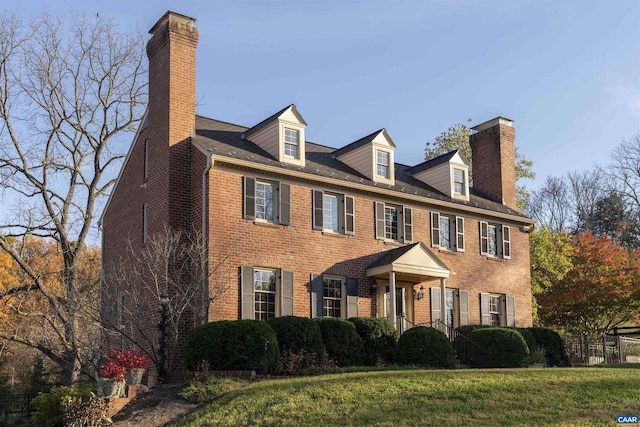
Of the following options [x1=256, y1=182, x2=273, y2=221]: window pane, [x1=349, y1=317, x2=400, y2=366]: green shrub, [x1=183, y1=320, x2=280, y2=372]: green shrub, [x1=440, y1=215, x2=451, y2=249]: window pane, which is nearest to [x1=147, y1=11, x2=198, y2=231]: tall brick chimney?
[x1=256, y1=182, x2=273, y2=221]: window pane

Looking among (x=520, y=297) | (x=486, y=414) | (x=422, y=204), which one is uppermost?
(x=422, y=204)

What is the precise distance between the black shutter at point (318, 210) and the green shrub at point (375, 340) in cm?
306

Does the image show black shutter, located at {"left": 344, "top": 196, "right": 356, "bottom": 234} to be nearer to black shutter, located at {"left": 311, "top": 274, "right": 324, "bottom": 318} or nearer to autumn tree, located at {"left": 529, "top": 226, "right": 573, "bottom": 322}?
black shutter, located at {"left": 311, "top": 274, "right": 324, "bottom": 318}

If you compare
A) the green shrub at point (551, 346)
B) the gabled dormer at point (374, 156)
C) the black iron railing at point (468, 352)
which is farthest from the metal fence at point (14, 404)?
the green shrub at point (551, 346)

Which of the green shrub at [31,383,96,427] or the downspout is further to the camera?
the downspout

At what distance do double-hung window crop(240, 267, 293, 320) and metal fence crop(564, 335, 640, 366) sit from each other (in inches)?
500

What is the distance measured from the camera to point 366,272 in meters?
22.2

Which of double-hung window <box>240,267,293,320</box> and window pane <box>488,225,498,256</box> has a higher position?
window pane <box>488,225,498,256</box>

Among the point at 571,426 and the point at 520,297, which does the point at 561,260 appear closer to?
the point at 520,297

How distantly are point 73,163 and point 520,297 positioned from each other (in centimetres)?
1819

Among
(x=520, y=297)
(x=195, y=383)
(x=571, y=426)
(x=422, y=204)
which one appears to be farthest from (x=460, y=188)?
(x=571, y=426)

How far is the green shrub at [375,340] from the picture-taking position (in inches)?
768

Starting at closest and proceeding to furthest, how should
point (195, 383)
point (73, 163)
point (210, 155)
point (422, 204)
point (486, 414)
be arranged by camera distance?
point (486, 414)
point (195, 383)
point (210, 155)
point (422, 204)
point (73, 163)

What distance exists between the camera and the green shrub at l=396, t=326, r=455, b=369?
18.9 metres
